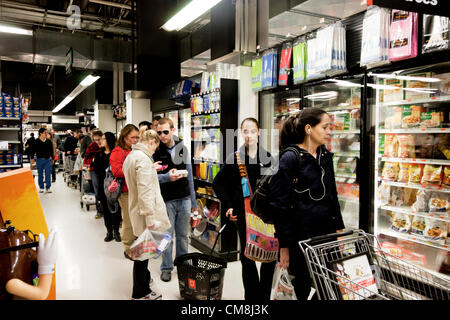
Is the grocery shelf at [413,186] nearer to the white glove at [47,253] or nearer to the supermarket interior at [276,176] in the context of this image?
the supermarket interior at [276,176]

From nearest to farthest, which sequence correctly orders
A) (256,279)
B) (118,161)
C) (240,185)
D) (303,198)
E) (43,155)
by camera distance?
(303,198), (256,279), (240,185), (118,161), (43,155)

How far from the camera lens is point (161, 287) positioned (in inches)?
146

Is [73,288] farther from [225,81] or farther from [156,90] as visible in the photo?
[156,90]

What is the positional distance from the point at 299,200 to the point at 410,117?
74.7 inches

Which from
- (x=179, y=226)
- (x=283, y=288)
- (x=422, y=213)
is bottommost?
(x=179, y=226)

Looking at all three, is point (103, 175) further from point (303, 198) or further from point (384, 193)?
point (303, 198)

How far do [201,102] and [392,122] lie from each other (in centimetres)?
261

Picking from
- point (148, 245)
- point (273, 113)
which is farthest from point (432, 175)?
point (148, 245)

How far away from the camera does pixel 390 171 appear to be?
3443 mm

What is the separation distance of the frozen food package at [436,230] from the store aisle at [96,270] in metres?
1.90

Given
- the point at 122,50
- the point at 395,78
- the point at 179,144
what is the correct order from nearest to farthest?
the point at 395,78 < the point at 179,144 < the point at 122,50

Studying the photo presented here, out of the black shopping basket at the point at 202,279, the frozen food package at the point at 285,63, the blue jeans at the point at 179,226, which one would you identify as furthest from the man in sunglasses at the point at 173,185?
the frozen food package at the point at 285,63

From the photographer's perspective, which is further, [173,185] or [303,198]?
[173,185]

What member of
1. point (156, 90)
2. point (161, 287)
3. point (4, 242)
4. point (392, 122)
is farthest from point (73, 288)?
point (156, 90)
